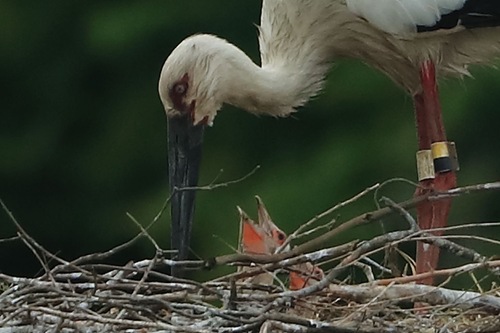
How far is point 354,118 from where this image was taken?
856 cm

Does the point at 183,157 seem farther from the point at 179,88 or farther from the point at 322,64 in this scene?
the point at 322,64

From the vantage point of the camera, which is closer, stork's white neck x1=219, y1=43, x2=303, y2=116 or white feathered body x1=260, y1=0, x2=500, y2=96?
white feathered body x1=260, y1=0, x2=500, y2=96

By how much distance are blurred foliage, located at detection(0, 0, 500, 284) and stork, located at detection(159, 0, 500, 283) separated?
198 centimetres

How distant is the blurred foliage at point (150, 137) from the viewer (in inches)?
324

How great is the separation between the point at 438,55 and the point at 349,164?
252 cm

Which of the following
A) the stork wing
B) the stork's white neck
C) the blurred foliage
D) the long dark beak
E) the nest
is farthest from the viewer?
the blurred foliage

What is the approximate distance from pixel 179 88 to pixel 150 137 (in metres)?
3.45

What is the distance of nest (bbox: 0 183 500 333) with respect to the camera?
4547 millimetres

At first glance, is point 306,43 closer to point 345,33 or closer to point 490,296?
point 345,33

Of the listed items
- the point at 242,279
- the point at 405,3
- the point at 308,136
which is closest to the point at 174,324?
the point at 242,279

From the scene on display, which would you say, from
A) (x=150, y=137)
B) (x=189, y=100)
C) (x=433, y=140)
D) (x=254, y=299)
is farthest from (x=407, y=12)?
(x=150, y=137)

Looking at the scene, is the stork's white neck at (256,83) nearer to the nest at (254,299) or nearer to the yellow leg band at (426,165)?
the yellow leg band at (426,165)

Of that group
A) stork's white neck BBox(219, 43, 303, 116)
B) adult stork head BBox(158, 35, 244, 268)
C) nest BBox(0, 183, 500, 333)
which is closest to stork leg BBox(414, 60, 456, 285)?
stork's white neck BBox(219, 43, 303, 116)

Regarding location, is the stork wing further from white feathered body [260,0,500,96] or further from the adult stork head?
the adult stork head
